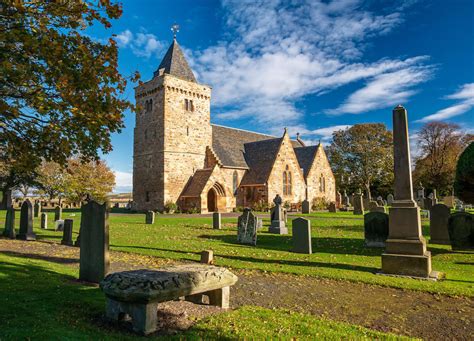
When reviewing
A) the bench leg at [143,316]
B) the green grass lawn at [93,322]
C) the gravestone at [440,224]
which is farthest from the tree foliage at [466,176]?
the bench leg at [143,316]

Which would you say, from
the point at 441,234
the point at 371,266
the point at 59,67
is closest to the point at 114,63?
the point at 59,67

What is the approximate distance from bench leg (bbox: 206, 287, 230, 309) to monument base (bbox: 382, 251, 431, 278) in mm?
4640

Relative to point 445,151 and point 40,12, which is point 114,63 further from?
point 445,151

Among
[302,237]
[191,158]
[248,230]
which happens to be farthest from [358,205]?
[302,237]

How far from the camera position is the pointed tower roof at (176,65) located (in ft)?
115

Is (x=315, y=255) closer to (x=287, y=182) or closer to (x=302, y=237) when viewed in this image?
(x=302, y=237)

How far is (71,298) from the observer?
18.5 feet

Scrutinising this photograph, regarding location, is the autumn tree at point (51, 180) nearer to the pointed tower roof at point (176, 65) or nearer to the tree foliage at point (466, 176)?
the pointed tower roof at point (176, 65)

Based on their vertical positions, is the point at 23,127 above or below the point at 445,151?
below

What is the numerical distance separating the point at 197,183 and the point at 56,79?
26541 millimetres

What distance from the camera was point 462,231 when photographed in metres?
10.7

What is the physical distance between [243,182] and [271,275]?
97.5 ft

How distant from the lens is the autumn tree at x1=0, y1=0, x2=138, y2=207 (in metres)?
6.51

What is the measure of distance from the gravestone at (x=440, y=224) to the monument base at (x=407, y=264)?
17.6ft
